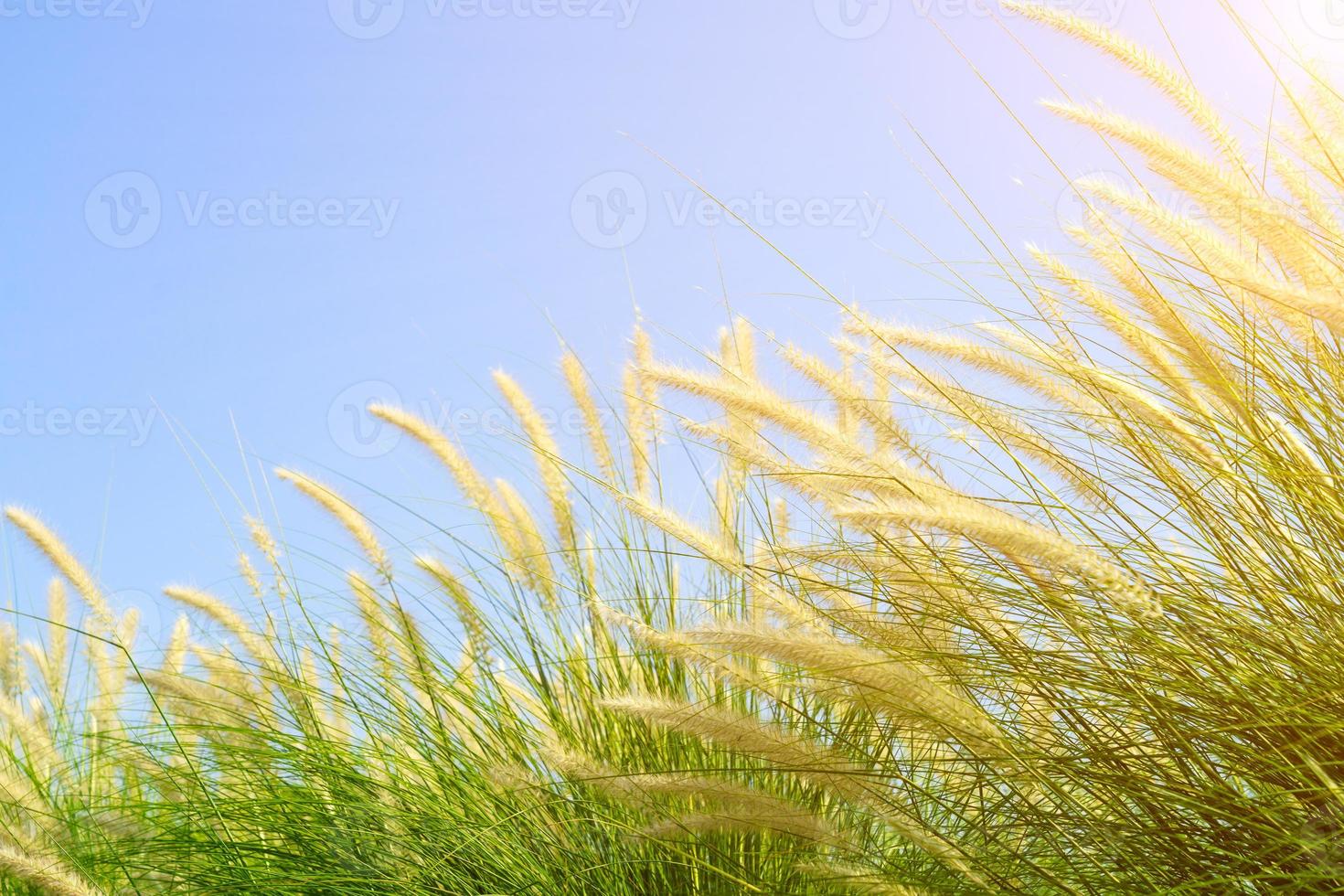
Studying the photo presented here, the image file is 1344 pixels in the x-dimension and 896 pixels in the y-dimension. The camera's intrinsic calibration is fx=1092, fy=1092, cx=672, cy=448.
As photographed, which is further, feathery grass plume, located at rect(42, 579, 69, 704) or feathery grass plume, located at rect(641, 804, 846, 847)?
feathery grass plume, located at rect(42, 579, 69, 704)

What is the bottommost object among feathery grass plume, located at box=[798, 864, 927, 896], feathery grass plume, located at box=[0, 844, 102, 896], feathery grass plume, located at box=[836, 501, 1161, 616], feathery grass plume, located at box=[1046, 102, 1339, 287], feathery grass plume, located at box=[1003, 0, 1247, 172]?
feathery grass plume, located at box=[0, 844, 102, 896]

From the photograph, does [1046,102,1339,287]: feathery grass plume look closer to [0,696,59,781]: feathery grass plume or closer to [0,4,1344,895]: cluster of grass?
[0,4,1344,895]: cluster of grass

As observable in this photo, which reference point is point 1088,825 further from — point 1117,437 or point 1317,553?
point 1117,437

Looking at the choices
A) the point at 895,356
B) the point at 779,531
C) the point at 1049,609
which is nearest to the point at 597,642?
the point at 779,531

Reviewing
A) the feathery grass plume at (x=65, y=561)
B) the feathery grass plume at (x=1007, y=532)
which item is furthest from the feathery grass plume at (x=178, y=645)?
the feathery grass plume at (x=1007, y=532)

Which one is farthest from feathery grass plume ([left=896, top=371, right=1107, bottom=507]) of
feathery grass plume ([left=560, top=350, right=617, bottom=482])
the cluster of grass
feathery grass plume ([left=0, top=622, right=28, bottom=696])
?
feathery grass plume ([left=0, top=622, right=28, bottom=696])

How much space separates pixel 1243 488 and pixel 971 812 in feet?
2.41

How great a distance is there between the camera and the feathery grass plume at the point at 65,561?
2998 millimetres

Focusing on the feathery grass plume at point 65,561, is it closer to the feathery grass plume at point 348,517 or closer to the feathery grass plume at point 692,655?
the feathery grass plume at point 348,517

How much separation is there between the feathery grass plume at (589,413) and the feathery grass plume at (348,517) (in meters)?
0.64

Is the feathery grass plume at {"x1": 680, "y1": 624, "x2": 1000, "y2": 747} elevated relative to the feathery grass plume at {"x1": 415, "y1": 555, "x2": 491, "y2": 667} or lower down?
lower down

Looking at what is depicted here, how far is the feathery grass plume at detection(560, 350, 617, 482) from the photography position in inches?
121

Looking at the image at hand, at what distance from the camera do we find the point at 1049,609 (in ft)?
5.66

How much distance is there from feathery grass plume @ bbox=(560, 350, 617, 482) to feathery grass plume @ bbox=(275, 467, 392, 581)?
639 mm
